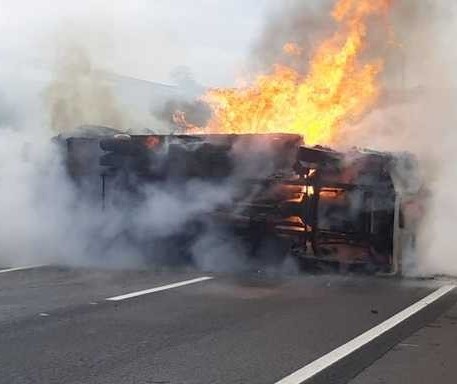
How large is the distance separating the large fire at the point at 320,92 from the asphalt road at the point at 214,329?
2.93 metres

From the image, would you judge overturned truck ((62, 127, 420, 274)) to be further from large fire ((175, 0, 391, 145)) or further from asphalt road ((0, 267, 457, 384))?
large fire ((175, 0, 391, 145))

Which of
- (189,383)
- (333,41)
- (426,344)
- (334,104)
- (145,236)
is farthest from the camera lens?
(333,41)

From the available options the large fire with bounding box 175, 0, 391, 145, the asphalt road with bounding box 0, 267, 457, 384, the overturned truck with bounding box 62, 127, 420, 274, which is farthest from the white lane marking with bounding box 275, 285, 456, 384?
the large fire with bounding box 175, 0, 391, 145

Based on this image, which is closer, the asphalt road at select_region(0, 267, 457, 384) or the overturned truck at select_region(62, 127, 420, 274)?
the asphalt road at select_region(0, 267, 457, 384)

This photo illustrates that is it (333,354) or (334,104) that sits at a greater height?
(334,104)

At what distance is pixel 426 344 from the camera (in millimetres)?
5227

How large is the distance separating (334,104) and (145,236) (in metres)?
3.38

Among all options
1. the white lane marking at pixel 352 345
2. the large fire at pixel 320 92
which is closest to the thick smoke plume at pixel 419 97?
the large fire at pixel 320 92

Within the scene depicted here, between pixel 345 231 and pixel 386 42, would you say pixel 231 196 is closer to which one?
pixel 345 231

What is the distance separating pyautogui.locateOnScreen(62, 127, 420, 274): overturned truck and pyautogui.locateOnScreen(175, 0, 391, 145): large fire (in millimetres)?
1659

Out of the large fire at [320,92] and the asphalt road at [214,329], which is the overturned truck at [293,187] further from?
the large fire at [320,92]

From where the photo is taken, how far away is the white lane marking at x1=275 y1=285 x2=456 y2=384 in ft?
14.2

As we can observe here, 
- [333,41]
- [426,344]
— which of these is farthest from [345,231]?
[333,41]

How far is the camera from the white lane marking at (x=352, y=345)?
170 inches
